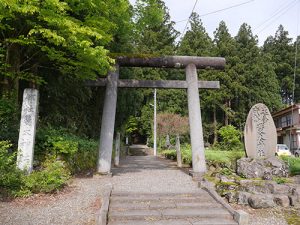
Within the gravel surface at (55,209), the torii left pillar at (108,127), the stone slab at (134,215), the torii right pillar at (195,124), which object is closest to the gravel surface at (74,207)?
the gravel surface at (55,209)

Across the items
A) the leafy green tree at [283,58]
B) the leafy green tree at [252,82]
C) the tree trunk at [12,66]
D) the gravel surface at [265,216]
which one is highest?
the leafy green tree at [283,58]

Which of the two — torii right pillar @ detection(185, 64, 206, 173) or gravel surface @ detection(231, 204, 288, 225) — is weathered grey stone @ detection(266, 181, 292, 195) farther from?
torii right pillar @ detection(185, 64, 206, 173)

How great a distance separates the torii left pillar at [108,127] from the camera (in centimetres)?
1107

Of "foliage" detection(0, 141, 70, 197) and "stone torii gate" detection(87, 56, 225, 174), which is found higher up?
"stone torii gate" detection(87, 56, 225, 174)

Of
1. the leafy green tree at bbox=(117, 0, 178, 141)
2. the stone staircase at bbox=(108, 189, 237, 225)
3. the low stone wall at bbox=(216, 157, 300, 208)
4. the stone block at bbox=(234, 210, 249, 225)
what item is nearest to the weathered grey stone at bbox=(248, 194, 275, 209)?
the low stone wall at bbox=(216, 157, 300, 208)

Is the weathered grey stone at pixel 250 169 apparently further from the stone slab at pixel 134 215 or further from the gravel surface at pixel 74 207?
the stone slab at pixel 134 215

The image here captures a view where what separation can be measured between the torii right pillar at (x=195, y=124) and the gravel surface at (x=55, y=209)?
4232 mm

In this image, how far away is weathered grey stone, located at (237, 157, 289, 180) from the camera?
33.7 feet

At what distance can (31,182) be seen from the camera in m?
7.71

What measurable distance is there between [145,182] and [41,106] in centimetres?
588

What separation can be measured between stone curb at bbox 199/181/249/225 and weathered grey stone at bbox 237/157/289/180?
6.51ft

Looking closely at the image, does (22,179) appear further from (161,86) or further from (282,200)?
(282,200)

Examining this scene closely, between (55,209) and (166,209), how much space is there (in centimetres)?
256

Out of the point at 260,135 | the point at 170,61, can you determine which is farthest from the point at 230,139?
the point at 170,61
